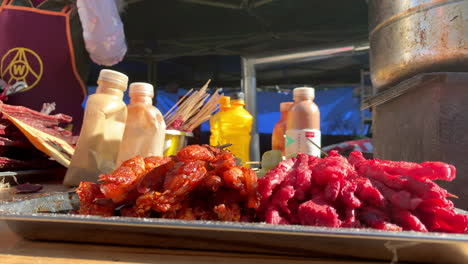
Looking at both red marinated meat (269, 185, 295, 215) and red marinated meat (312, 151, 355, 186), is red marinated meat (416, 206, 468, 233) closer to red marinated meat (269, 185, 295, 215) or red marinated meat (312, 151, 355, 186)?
red marinated meat (312, 151, 355, 186)

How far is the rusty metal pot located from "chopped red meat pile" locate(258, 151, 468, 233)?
1003 mm

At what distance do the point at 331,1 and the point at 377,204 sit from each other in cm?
420

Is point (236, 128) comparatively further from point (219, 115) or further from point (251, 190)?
point (251, 190)

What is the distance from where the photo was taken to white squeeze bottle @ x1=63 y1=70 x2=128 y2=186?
1.65 m

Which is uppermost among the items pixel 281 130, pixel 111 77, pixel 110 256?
pixel 111 77

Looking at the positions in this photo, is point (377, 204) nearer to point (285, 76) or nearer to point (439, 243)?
point (439, 243)

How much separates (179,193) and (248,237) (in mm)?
272

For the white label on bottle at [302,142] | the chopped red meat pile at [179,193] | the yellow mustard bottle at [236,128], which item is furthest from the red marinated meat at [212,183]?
the yellow mustard bottle at [236,128]

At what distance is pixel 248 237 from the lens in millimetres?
682

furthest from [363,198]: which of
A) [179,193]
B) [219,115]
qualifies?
[219,115]

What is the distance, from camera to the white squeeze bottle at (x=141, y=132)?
1597 mm

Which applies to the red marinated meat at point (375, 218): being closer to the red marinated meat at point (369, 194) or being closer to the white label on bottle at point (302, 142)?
the red marinated meat at point (369, 194)

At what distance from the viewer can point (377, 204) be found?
0.82m

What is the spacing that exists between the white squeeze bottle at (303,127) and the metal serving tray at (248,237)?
2.89 feet
